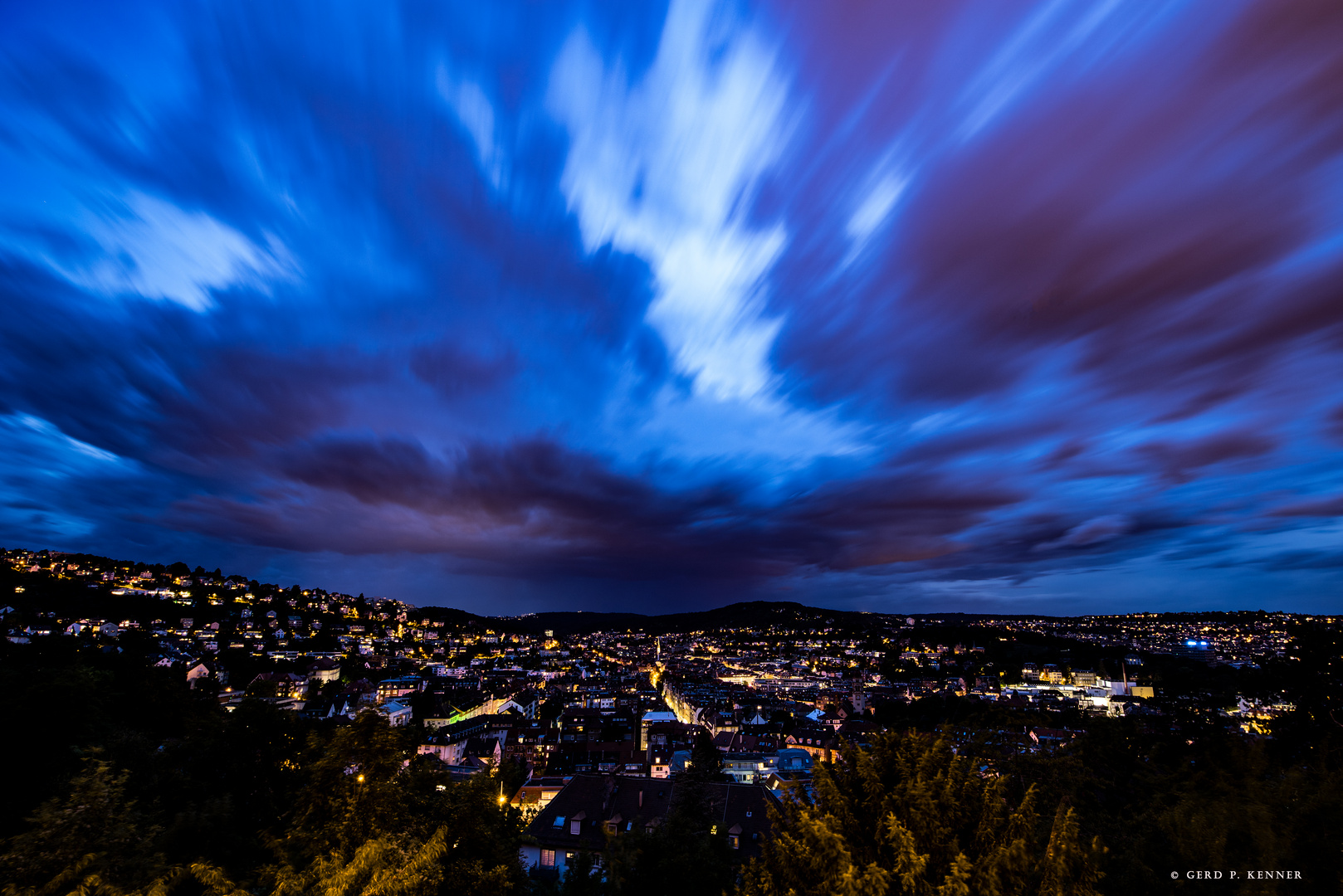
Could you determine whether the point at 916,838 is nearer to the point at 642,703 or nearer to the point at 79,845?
the point at 79,845

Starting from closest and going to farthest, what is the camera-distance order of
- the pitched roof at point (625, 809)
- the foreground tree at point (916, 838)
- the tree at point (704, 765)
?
the foreground tree at point (916, 838) < the pitched roof at point (625, 809) < the tree at point (704, 765)

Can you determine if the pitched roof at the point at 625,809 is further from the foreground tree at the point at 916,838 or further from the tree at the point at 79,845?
the foreground tree at the point at 916,838

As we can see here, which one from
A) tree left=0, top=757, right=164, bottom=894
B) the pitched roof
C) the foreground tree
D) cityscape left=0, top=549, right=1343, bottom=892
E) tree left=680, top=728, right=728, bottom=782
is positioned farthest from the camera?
tree left=680, top=728, right=728, bottom=782

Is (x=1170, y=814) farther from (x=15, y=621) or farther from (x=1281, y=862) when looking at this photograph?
(x=15, y=621)

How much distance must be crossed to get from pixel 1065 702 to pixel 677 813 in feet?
326

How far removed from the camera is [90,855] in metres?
7.01

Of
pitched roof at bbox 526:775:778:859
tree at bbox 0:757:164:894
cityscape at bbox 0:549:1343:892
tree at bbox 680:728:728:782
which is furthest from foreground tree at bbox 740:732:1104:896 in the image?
tree at bbox 680:728:728:782

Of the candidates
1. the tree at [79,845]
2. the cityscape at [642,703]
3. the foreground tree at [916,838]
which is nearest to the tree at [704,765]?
the cityscape at [642,703]

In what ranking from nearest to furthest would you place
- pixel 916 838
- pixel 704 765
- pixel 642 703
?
1. pixel 916 838
2. pixel 704 765
3. pixel 642 703

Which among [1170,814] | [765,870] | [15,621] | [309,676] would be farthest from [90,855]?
[309,676]

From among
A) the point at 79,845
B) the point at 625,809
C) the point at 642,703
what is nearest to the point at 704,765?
the point at 625,809

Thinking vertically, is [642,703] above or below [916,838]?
below

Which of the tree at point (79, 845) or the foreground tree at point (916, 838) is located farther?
the tree at point (79, 845)

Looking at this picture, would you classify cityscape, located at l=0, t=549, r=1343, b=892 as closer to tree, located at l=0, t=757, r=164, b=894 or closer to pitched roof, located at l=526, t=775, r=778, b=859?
pitched roof, located at l=526, t=775, r=778, b=859
